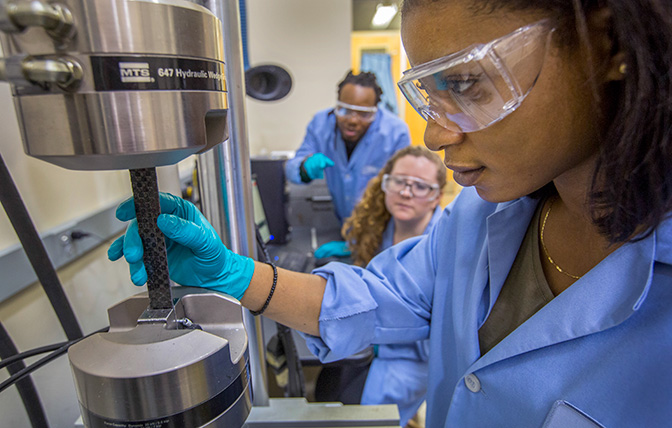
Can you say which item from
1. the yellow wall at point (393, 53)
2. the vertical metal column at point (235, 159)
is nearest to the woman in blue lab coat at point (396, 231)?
the vertical metal column at point (235, 159)

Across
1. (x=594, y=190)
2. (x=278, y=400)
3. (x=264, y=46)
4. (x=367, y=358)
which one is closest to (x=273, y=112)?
(x=264, y=46)

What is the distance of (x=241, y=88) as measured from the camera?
1.94ft

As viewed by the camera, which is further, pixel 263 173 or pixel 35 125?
pixel 263 173

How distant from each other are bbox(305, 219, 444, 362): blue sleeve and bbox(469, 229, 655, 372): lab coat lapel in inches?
9.4

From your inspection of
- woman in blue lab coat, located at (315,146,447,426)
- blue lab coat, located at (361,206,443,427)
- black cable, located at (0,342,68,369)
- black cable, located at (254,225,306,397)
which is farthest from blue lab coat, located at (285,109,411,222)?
black cable, located at (0,342,68,369)

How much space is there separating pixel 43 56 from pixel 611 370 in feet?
2.08

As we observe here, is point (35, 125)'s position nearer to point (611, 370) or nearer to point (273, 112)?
point (611, 370)

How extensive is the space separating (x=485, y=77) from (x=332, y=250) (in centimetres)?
158

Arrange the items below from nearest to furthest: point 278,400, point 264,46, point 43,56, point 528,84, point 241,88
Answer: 1. point 43,56
2. point 528,84
3. point 241,88
4. point 278,400
5. point 264,46

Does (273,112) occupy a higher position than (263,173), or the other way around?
(273,112)

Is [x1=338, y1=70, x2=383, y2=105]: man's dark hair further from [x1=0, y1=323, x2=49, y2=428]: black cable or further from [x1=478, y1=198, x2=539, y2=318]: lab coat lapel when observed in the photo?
[x1=0, y1=323, x2=49, y2=428]: black cable

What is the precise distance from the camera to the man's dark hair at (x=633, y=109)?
37 cm

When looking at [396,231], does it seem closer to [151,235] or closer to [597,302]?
[597,302]

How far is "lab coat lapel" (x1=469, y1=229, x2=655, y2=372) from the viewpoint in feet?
1.57
